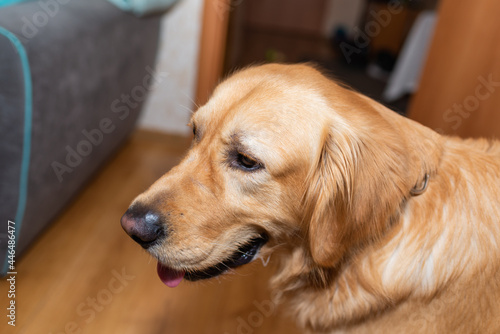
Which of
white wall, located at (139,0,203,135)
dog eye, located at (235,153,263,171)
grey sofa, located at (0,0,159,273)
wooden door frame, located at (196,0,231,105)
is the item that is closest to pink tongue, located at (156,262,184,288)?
dog eye, located at (235,153,263,171)

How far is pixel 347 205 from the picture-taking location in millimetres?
1132

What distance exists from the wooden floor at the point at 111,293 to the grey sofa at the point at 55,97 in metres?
0.14

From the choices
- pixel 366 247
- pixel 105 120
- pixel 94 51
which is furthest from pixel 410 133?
pixel 105 120

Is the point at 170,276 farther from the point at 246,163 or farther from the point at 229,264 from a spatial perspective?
the point at 246,163

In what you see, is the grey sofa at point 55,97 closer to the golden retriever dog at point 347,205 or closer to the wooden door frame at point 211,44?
the wooden door frame at point 211,44

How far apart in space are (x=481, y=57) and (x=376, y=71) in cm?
357

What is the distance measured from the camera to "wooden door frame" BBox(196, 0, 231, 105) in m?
2.81

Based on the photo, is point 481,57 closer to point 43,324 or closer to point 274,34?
point 43,324

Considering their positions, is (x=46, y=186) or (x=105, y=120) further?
(x=105, y=120)

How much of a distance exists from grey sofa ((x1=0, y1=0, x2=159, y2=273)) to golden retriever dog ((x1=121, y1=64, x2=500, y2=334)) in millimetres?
706

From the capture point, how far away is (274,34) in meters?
7.33

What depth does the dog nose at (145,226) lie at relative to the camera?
117cm

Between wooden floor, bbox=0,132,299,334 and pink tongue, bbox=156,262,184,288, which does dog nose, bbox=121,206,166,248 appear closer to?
pink tongue, bbox=156,262,184,288

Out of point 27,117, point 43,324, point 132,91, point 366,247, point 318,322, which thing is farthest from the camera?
point 132,91
